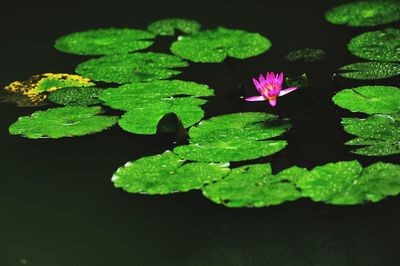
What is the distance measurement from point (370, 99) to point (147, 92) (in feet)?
2.81

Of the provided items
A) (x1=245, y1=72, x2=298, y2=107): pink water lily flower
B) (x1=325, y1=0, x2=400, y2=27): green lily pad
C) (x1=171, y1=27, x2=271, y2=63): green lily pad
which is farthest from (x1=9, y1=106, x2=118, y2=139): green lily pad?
(x1=325, y1=0, x2=400, y2=27): green lily pad

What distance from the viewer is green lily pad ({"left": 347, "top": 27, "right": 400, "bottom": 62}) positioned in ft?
9.64

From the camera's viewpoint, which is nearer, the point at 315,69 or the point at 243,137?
the point at 243,137

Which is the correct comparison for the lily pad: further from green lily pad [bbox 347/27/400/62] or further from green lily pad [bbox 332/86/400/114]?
green lily pad [bbox 347/27/400/62]

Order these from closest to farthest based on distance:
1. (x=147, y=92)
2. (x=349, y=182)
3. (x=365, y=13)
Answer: (x=349, y=182), (x=147, y=92), (x=365, y=13)

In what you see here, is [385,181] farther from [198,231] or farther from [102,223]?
[102,223]

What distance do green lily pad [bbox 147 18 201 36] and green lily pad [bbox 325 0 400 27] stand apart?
0.70 meters

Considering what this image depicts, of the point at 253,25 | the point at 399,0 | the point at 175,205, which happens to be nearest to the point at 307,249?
the point at 175,205

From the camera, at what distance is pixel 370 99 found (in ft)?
8.11

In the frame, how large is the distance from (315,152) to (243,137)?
0.78ft

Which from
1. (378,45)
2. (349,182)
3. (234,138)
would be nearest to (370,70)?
(378,45)

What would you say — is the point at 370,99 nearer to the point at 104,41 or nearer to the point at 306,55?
the point at 306,55

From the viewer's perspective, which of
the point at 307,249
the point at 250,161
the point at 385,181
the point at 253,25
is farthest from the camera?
the point at 253,25

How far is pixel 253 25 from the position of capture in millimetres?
3545
